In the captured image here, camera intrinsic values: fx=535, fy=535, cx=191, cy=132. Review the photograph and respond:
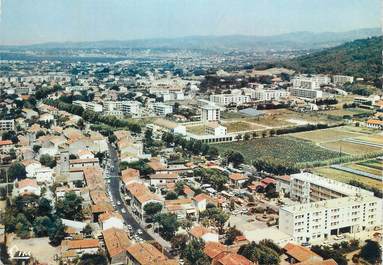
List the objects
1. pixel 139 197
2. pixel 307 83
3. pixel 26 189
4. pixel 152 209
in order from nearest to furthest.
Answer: pixel 152 209 → pixel 139 197 → pixel 26 189 → pixel 307 83

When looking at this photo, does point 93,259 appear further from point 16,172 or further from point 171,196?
point 16,172

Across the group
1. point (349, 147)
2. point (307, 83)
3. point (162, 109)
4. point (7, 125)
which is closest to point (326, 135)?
point (349, 147)

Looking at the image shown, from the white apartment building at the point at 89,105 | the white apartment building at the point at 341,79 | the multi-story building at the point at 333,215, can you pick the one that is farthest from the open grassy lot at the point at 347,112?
the multi-story building at the point at 333,215

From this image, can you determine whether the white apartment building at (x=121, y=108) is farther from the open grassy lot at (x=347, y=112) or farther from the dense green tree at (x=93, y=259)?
the dense green tree at (x=93, y=259)

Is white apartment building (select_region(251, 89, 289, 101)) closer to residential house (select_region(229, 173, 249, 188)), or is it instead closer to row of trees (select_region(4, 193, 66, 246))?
residential house (select_region(229, 173, 249, 188))

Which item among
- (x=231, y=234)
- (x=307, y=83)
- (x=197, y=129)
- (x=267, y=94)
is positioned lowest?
(x=197, y=129)

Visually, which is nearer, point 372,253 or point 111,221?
point 372,253

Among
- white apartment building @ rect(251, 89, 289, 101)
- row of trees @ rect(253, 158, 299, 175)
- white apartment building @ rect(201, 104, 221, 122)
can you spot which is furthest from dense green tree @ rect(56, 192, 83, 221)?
white apartment building @ rect(251, 89, 289, 101)
